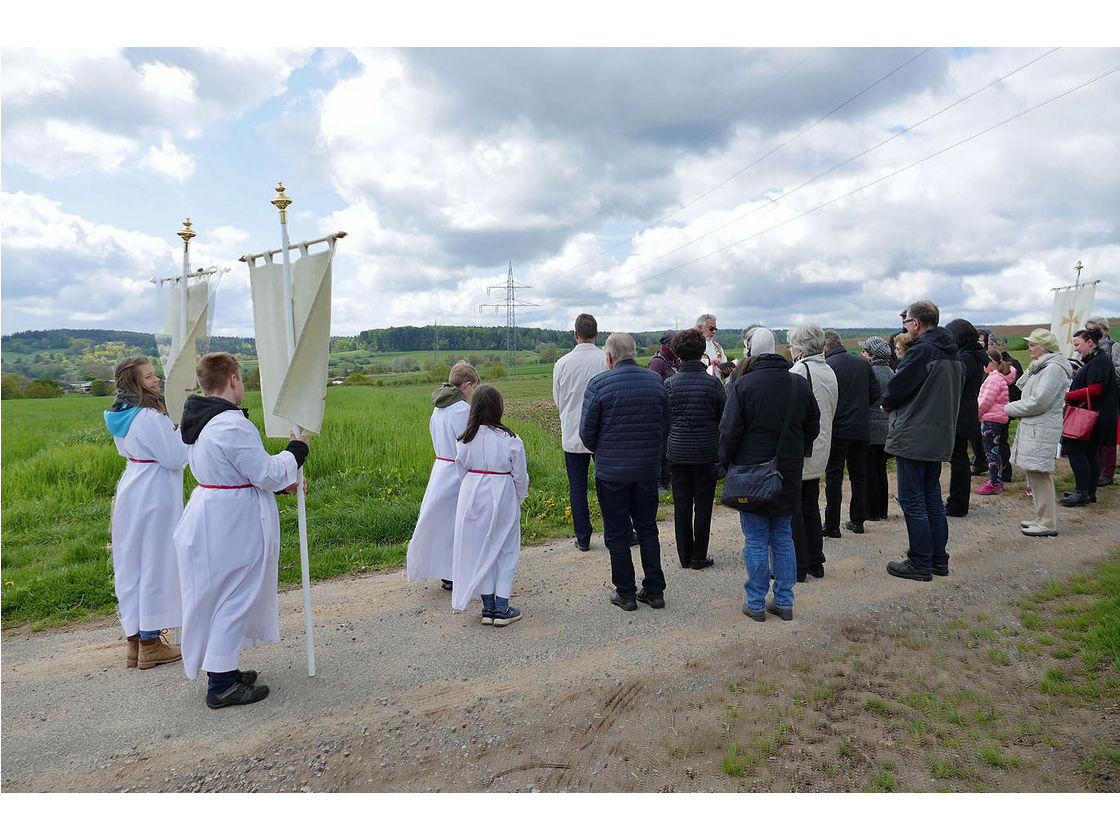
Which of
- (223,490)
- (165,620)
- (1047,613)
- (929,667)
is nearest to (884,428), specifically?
(1047,613)

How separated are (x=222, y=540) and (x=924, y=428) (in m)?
5.99

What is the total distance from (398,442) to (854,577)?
338 inches

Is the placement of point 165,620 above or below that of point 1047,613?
above

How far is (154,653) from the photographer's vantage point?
15.8 ft

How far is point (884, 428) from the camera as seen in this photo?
25.6 feet

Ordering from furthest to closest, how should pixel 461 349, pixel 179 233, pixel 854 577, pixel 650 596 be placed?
1. pixel 461 349
2. pixel 854 577
3. pixel 650 596
4. pixel 179 233

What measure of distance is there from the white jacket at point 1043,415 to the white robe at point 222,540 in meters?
7.97

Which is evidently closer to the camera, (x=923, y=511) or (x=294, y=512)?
(x=923, y=511)

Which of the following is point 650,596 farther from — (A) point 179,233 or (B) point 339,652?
(A) point 179,233

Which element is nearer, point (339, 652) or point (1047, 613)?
point (339, 652)

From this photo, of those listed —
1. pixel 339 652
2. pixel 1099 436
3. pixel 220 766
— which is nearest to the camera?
pixel 220 766

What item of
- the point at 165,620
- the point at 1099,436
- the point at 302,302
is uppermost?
the point at 302,302

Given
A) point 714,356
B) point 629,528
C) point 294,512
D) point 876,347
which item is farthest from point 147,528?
point 876,347

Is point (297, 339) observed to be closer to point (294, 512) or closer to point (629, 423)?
point (629, 423)
